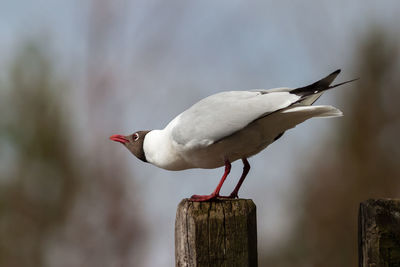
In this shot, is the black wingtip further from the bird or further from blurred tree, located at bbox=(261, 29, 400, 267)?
blurred tree, located at bbox=(261, 29, 400, 267)

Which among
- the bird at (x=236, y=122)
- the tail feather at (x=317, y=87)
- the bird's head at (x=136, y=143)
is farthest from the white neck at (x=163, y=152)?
the tail feather at (x=317, y=87)

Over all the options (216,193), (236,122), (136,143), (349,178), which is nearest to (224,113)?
(236,122)

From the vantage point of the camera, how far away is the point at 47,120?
1087 centimetres

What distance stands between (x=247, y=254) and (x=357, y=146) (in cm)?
813

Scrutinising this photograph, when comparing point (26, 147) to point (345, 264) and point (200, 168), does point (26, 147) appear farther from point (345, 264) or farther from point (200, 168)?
point (200, 168)

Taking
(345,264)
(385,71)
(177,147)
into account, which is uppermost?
(385,71)

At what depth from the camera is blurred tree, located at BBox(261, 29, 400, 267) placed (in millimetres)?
9508

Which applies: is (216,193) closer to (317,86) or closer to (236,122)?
(236,122)

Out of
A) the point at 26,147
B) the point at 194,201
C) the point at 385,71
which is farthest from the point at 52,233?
the point at 194,201

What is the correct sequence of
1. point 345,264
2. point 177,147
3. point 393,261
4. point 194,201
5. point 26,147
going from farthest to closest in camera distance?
point 26,147 → point 345,264 → point 177,147 → point 194,201 → point 393,261

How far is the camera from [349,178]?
1004cm

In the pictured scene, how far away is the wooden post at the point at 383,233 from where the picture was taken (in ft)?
7.81

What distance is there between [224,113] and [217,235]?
109 cm

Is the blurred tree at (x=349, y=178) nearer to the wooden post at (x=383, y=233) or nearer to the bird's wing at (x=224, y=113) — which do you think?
the bird's wing at (x=224, y=113)
